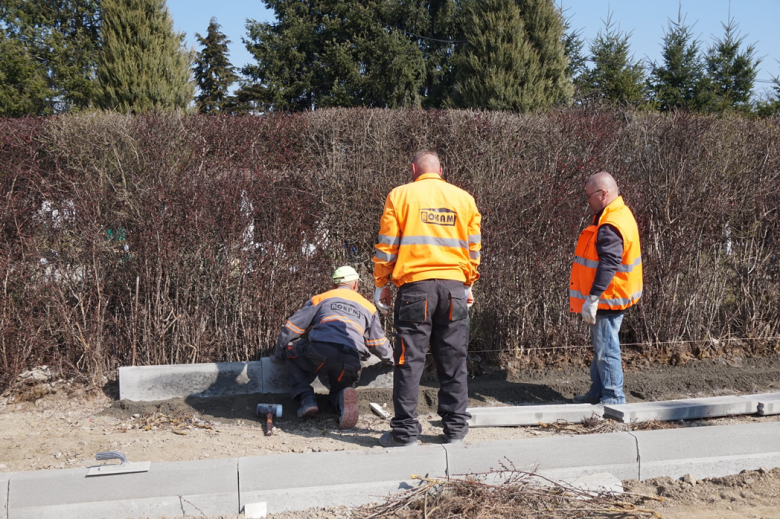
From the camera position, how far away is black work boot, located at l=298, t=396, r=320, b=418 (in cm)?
428

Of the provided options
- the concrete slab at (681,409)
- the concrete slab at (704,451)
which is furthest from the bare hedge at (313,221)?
the concrete slab at (704,451)

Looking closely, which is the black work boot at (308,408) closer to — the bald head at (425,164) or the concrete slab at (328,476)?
the concrete slab at (328,476)

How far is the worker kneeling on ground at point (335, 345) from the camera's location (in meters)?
4.22

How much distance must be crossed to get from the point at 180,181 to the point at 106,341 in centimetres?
146

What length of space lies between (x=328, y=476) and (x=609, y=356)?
2430mm

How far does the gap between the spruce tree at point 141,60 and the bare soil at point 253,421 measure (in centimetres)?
757

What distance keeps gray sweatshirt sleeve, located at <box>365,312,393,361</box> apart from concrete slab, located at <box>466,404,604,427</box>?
2.47 ft

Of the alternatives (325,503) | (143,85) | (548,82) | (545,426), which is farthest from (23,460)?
(548,82)

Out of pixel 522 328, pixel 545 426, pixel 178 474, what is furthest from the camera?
pixel 522 328

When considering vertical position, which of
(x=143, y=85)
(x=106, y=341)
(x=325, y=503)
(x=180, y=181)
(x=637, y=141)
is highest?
(x=143, y=85)

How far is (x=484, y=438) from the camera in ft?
13.0

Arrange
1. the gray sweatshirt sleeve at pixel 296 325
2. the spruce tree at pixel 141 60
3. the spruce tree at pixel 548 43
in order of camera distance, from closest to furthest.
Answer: the gray sweatshirt sleeve at pixel 296 325
the spruce tree at pixel 141 60
the spruce tree at pixel 548 43

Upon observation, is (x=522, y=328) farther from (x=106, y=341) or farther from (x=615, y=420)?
(x=106, y=341)

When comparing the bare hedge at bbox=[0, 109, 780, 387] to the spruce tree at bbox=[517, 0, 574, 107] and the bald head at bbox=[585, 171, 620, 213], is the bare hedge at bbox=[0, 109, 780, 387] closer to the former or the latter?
the bald head at bbox=[585, 171, 620, 213]
